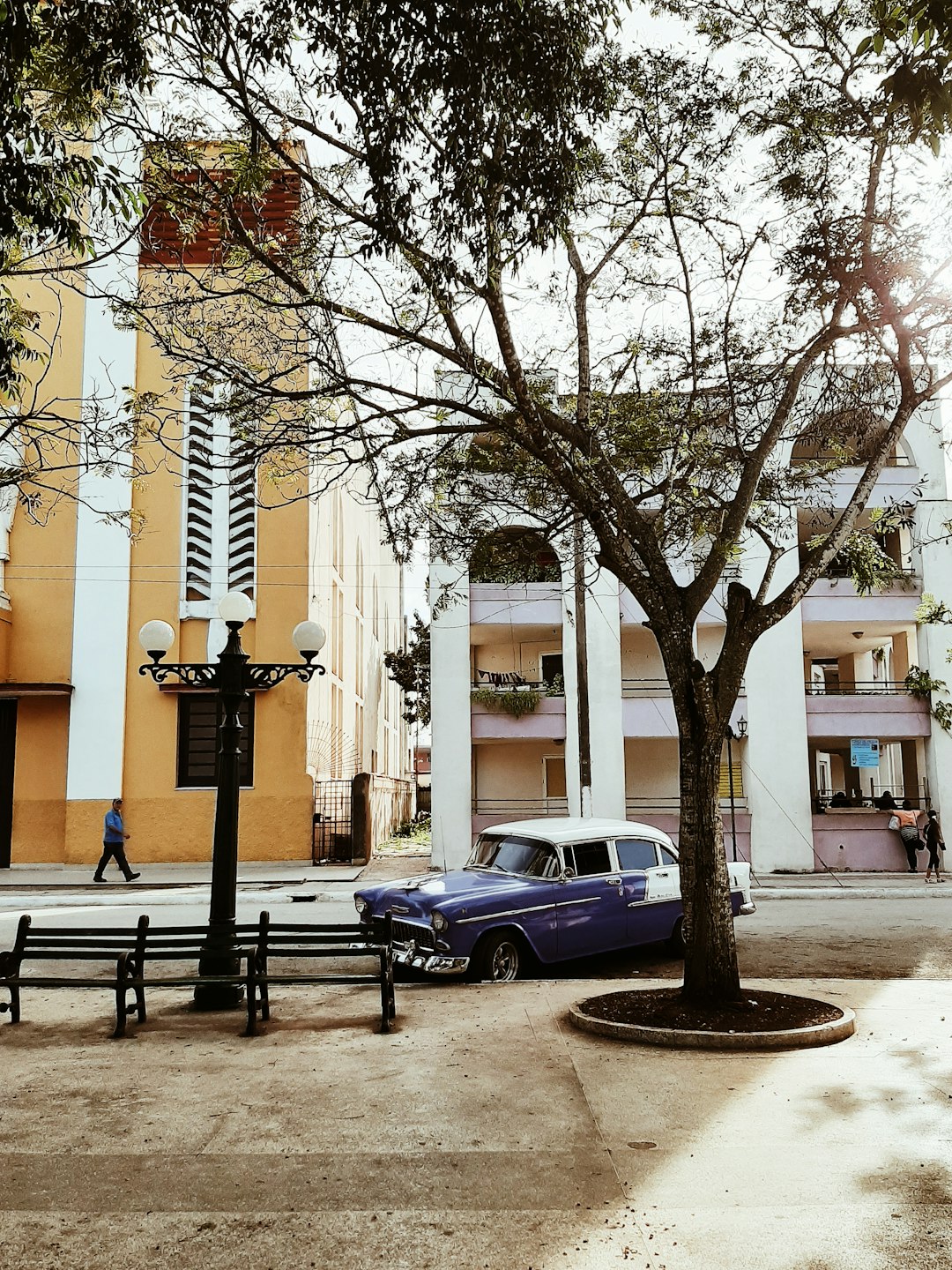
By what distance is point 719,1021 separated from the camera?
788 cm

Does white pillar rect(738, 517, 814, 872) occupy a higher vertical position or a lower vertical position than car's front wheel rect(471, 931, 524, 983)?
higher

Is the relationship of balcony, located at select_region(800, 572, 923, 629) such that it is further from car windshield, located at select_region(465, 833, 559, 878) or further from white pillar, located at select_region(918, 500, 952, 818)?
car windshield, located at select_region(465, 833, 559, 878)

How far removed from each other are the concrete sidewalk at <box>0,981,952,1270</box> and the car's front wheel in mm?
1538

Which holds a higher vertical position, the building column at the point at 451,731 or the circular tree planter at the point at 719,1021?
the building column at the point at 451,731

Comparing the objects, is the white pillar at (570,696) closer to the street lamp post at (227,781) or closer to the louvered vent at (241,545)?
the louvered vent at (241,545)

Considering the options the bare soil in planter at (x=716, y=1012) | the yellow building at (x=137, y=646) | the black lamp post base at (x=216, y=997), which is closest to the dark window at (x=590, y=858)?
the bare soil in planter at (x=716, y=1012)

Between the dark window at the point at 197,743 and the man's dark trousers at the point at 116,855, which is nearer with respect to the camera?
the man's dark trousers at the point at 116,855

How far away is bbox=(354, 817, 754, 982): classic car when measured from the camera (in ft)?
32.1

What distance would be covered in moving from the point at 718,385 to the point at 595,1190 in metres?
8.44

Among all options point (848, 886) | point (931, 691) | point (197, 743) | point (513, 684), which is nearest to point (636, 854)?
point (848, 886)

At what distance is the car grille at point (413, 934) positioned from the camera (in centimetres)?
978

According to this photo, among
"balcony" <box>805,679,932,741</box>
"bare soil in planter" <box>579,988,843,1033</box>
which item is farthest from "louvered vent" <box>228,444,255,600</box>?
"bare soil in planter" <box>579,988,843,1033</box>

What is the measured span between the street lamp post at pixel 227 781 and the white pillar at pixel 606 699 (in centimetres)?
1392

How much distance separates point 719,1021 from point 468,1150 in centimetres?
313
